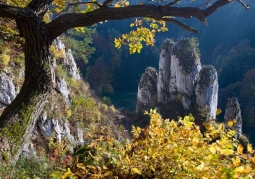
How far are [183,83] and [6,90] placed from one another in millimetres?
13767

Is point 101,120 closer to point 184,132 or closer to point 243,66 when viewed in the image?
point 184,132

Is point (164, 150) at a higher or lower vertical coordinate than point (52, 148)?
higher

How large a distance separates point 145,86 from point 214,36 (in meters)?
30.8

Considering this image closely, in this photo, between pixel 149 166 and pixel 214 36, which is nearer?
pixel 149 166

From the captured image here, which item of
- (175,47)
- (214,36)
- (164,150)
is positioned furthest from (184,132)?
(214,36)

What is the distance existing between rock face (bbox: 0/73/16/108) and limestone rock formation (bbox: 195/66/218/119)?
43.6ft

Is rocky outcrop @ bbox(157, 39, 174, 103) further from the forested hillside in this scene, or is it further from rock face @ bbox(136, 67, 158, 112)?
rock face @ bbox(136, 67, 158, 112)

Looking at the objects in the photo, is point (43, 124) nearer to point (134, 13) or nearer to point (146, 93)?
point (134, 13)

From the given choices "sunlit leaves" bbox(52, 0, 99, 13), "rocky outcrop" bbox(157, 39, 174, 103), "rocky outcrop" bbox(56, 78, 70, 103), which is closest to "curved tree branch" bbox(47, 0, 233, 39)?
"sunlit leaves" bbox(52, 0, 99, 13)

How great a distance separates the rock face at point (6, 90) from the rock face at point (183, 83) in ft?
43.7

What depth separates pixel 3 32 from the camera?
6426 millimetres

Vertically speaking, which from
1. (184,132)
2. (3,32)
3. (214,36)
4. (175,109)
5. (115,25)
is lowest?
(175,109)

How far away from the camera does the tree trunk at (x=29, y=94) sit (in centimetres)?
230

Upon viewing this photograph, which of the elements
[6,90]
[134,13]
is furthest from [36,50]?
[6,90]
